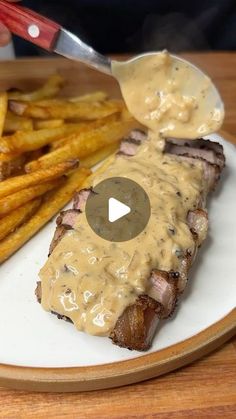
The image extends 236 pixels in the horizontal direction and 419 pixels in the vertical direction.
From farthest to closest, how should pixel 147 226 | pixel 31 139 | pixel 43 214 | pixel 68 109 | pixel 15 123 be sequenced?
pixel 68 109 → pixel 15 123 → pixel 31 139 → pixel 43 214 → pixel 147 226

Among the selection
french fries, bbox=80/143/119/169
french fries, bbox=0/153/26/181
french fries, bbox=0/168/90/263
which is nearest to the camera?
french fries, bbox=0/168/90/263

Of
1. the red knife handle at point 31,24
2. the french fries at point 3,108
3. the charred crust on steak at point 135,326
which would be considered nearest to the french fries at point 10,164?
the french fries at point 3,108

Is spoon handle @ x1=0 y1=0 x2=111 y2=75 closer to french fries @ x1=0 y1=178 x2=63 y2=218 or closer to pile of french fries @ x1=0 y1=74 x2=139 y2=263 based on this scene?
pile of french fries @ x1=0 y1=74 x2=139 y2=263

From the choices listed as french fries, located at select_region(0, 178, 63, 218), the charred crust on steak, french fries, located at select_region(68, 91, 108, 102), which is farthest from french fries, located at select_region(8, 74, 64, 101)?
the charred crust on steak

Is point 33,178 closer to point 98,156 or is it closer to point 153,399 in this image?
point 98,156

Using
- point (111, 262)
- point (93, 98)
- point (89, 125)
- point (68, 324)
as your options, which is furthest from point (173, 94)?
point (68, 324)

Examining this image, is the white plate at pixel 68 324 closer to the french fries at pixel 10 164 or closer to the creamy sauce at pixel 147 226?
the creamy sauce at pixel 147 226
